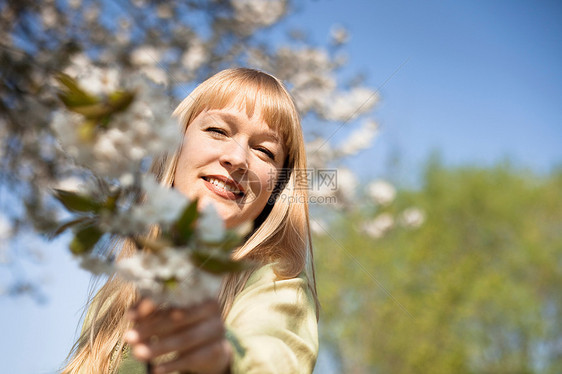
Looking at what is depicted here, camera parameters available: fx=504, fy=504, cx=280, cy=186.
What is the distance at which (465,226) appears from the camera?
13461 mm

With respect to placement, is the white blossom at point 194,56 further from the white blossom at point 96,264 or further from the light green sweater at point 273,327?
the white blossom at point 96,264

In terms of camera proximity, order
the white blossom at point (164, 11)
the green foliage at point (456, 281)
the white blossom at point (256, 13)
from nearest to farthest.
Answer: the white blossom at point (164, 11) < the white blossom at point (256, 13) < the green foliage at point (456, 281)

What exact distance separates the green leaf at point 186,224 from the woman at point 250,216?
0.23 meters

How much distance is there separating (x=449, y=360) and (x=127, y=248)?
923cm

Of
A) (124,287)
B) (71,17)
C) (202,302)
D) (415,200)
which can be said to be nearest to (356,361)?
(415,200)

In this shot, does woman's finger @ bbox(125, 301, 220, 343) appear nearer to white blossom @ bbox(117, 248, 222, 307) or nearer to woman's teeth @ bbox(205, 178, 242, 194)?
white blossom @ bbox(117, 248, 222, 307)

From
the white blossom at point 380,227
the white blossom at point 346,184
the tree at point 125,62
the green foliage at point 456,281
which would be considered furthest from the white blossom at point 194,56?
the green foliage at point 456,281

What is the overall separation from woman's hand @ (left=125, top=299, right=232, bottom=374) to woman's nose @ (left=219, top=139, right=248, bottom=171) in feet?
2.04

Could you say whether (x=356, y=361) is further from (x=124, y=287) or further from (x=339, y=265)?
(x=124, y=287)

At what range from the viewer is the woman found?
2.64 ft

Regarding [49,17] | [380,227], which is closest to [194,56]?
[49,17]

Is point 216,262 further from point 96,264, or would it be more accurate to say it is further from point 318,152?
point 318,152

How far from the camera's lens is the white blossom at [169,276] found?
48cm

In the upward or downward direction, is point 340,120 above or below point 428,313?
above
